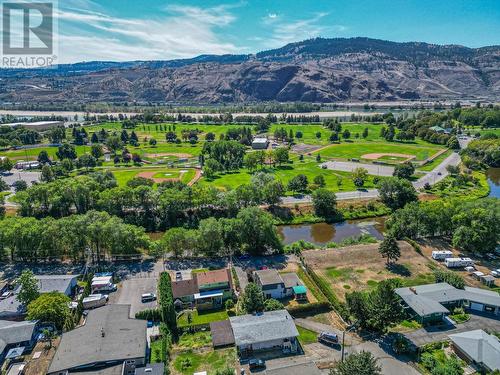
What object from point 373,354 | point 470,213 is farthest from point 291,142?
point 373,354

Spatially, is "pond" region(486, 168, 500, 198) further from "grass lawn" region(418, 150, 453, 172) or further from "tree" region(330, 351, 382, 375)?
"tree" region(330, 351, 382, 375)

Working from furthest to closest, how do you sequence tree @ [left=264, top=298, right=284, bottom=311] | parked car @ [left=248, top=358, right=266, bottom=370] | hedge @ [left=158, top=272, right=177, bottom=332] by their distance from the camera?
tree @ [left=264, top=298, right=284, bottom=311] < hedge @ [left=158, top=272, right=177, bottom=332] < parked car @ [left=248, top=358, right=266, bottom=370]

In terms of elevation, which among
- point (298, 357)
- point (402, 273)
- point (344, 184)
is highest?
point (344, 184)

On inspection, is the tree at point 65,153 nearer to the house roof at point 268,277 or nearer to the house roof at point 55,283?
the house roof at point 55,283

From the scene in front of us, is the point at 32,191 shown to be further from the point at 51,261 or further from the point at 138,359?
the point at 138,359

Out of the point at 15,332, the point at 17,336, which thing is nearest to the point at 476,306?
the point at 17,336

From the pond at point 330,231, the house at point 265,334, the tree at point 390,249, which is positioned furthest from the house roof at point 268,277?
the pond at point 330,231

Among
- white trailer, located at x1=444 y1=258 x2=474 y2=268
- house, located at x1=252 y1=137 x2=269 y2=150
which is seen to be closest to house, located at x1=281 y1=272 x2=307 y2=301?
white trailer, located at x1=444 y1=258 x2=474 y2=268

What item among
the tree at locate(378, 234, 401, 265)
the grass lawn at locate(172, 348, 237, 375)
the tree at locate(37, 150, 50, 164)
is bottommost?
the grass lawn at locate(172, 348, 237, 375)
